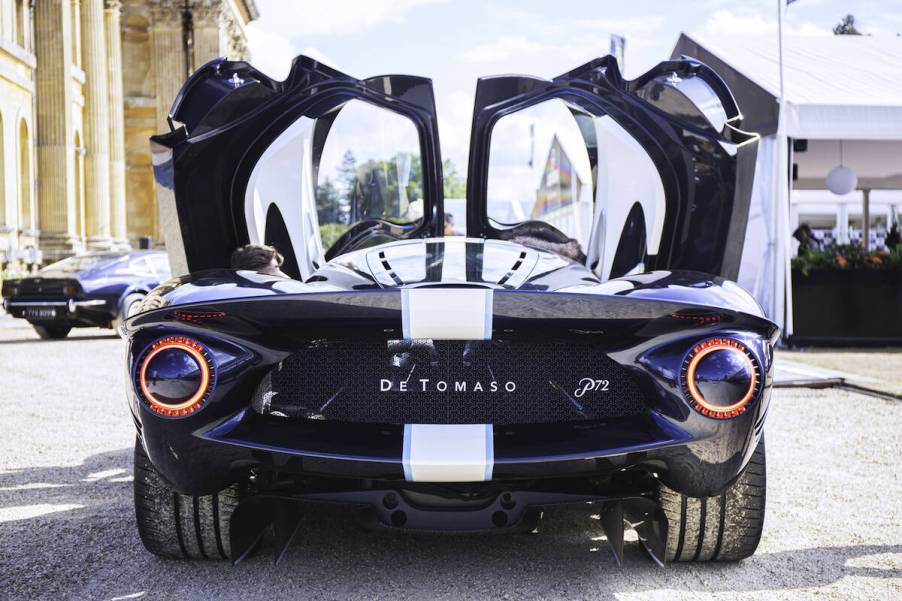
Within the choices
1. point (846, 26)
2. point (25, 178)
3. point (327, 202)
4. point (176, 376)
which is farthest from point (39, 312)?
point (846, 26)

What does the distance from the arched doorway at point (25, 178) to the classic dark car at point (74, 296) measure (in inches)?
499

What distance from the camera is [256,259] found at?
3.93 m

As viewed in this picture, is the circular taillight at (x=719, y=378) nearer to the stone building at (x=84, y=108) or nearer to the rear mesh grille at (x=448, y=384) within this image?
the rear mesh grille at (x=448, y=384)

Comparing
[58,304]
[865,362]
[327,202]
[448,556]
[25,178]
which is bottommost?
[865,362]

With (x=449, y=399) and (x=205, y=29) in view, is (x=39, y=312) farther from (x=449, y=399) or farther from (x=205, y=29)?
(x=205, y=29)

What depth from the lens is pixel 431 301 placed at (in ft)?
8.33

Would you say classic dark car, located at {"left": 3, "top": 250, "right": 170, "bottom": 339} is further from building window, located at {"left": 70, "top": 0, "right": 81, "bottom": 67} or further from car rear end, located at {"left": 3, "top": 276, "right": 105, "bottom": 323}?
building window, located at {"left": 70, "top": 0, "right": 81, "bottom": 67}

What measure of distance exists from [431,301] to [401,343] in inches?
9.0

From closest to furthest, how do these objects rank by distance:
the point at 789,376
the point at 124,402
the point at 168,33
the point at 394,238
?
the point at 394,238, the point at 124,402, the point at 789,376, the point at 168,33

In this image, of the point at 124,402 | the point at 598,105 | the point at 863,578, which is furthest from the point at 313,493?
the point at 124,402

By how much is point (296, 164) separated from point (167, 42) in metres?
37.8

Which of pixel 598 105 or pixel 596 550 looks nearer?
pixel 596 550

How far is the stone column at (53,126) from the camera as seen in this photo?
26.1m

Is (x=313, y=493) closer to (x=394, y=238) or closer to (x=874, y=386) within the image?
(x=394, y=238)
